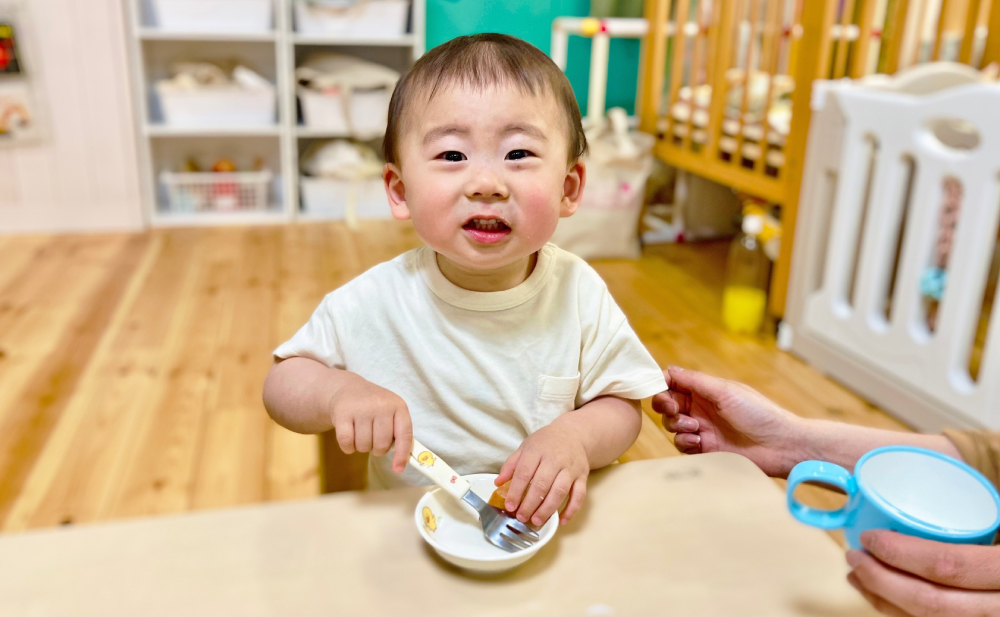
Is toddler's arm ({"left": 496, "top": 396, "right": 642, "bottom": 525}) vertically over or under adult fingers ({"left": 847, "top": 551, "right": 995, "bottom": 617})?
over

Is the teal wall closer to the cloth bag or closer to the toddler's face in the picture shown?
the toddler's face

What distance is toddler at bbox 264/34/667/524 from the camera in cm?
45

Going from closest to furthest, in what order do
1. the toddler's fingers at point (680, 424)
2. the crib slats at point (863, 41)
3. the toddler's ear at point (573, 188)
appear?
the toddler's ear at point (573, 188) < the toddler's fingers at point (680, 424) < the crib slats at point (863, 41)

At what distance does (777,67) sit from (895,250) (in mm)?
503

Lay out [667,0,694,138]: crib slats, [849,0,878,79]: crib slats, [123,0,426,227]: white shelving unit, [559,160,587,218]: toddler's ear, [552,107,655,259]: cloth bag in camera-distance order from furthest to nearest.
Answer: [123,0,426,227]: white shelving unit → [849,0,878,79]: crib slats → [552,107,655,259]: cloth bag → [667,0,694,138]: crib slats → [559,160,587,218]: toddler's ear

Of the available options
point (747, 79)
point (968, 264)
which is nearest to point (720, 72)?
point (747, 79)

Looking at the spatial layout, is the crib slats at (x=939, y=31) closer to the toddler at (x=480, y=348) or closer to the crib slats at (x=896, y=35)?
the crib slats at (x=896, y=35)

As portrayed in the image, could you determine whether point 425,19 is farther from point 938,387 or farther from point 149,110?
point 149,110

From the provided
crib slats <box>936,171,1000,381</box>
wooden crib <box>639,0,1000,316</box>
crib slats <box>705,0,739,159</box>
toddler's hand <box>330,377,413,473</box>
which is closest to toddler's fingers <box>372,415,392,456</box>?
toddler's hand <box>330,377,413,473</box>

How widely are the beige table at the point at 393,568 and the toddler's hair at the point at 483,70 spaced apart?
0.23m

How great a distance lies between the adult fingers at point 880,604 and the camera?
0.41 meters

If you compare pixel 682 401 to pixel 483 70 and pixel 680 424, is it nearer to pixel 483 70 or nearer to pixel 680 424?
pixel 680 424

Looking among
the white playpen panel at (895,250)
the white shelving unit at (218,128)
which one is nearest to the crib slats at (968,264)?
the white playpen panel at (895,250)

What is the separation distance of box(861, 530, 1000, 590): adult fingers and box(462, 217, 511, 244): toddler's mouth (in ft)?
0.82
